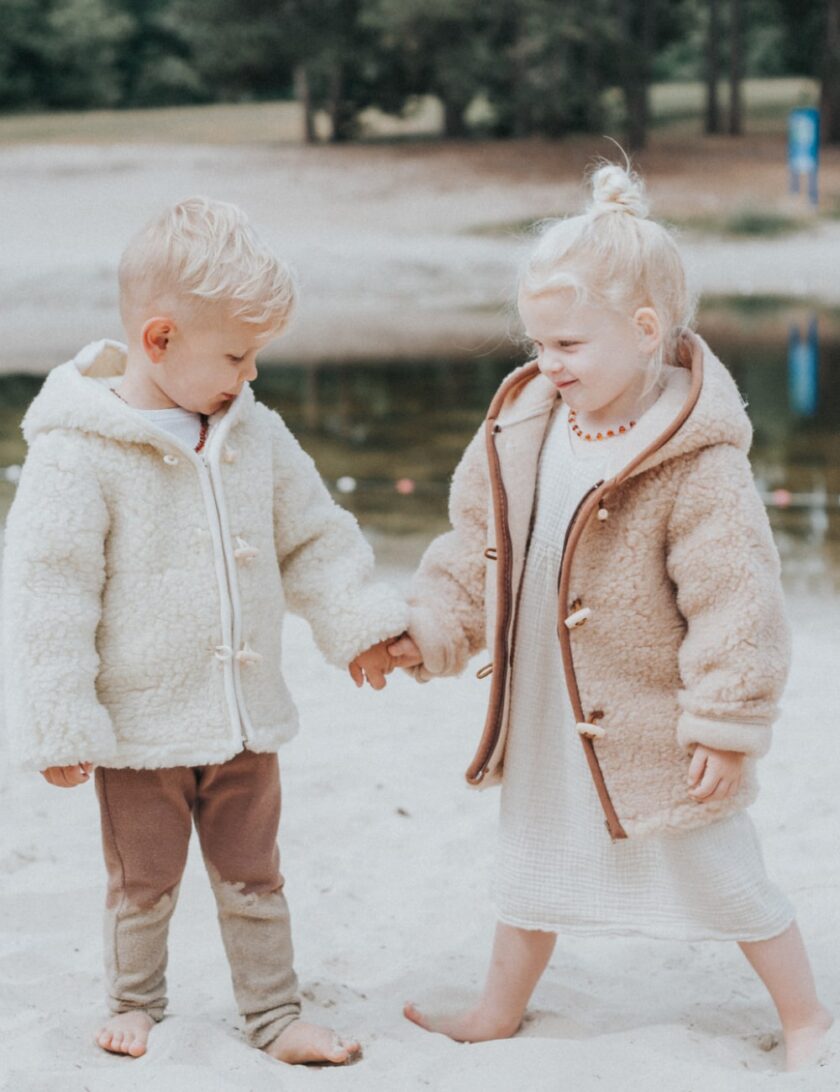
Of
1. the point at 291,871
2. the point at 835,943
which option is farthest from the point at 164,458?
the point at 835,943

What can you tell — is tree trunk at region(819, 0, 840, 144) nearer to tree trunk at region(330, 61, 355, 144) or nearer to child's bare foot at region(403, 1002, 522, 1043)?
tree trunk at region(330, 61, 355, 144)

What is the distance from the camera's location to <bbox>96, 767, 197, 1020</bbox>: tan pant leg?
2.30m

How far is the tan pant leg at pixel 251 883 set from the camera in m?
2.35

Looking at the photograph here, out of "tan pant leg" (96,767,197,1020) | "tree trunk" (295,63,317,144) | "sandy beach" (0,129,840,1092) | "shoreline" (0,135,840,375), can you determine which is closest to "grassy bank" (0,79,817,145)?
"tree trunk" (295,63,317,144)

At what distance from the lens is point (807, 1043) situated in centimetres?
225

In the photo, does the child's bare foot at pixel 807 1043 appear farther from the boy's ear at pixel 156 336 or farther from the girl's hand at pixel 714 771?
the boy's ear at pixel 156 336

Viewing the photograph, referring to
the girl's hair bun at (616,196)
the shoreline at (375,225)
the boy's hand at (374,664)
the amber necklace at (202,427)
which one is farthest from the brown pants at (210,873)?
the shoreline at (375,225)

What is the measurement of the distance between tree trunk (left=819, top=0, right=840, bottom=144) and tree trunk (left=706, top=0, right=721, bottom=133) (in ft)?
5.65

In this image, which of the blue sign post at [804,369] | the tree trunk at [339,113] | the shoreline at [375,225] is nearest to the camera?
the blue sign post at [804,369]

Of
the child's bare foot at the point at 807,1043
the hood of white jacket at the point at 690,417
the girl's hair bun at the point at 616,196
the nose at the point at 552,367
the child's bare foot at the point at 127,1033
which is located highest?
the girl's hair bun at the point at 616,196

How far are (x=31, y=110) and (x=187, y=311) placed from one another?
23.1m

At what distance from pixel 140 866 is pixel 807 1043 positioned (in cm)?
99

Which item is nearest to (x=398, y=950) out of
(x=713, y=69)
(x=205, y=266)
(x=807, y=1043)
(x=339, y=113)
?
(x=807, y=1043)

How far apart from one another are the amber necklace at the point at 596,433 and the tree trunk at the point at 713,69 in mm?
22909
